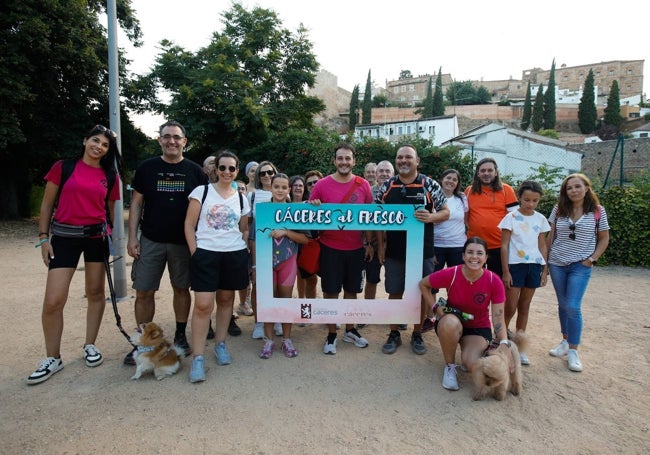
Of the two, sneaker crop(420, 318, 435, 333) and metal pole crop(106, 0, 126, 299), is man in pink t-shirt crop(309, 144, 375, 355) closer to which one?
sneaker crop(420, 318, 435, 333)

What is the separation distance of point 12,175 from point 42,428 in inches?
731

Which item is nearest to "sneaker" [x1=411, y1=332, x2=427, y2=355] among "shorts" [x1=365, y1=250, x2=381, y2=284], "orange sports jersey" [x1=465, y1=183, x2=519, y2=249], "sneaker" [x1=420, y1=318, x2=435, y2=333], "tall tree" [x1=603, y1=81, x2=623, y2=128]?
"sneaker" [x1=420, y1=318, x2=435, y2=333]

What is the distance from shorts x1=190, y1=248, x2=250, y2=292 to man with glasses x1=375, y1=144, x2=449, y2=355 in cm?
153

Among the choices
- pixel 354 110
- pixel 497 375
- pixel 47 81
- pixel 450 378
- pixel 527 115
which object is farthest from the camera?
pixel 354 110

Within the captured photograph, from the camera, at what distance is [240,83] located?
52.5ft

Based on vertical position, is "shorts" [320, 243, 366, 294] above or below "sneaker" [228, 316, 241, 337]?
above

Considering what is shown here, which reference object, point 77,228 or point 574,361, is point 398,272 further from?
point 77,228

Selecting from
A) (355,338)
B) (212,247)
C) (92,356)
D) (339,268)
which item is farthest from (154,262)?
(355,338)

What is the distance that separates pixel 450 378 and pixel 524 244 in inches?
62.2

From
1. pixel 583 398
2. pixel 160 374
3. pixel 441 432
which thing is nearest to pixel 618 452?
pixel 583 398

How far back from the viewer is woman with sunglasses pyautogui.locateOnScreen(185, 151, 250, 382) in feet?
11.8

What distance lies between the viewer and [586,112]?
190 ft

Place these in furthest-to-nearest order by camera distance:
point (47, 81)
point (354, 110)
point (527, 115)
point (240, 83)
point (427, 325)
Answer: point (354, 110), point (527, 115), point (240, 83), point (47, 81), point (427, 325)

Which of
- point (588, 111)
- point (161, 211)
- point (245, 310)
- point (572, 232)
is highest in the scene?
point (588, 111)
